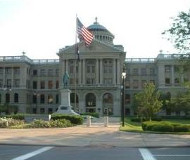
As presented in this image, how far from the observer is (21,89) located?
139m

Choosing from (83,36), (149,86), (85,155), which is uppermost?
(83,36)

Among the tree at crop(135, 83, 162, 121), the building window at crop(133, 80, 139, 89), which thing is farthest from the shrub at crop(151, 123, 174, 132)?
the building window at crop(133, 80, 139, 89)

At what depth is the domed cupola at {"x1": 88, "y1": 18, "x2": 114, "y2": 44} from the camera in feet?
486

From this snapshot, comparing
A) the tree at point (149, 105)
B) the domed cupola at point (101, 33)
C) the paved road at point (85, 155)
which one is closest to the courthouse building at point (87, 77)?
the domed cupola at point (101, 33)

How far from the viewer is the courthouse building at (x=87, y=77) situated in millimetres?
132500

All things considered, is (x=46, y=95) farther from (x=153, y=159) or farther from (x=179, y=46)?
(x=153, y=159)

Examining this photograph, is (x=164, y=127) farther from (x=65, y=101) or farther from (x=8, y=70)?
(x=8, y=70)

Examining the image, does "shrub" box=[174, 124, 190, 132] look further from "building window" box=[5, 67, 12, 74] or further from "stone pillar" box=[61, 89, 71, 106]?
"building window" box=[5, 67, 12, 74]

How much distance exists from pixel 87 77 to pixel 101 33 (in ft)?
66.8

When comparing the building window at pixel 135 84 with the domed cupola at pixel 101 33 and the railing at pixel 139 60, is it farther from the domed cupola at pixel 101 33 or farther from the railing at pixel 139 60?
the domed cupola at pixel 101 33

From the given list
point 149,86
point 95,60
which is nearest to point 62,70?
point 95,60

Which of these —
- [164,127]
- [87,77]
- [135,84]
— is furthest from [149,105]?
[135,84]

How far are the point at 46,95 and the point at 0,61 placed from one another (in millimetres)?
18110

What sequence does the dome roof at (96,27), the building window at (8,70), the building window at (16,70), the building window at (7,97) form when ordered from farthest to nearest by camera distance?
the dome roof at (96,27) < the building window at (8,70) < the building window at (16,70) < the building window at (7,97)
